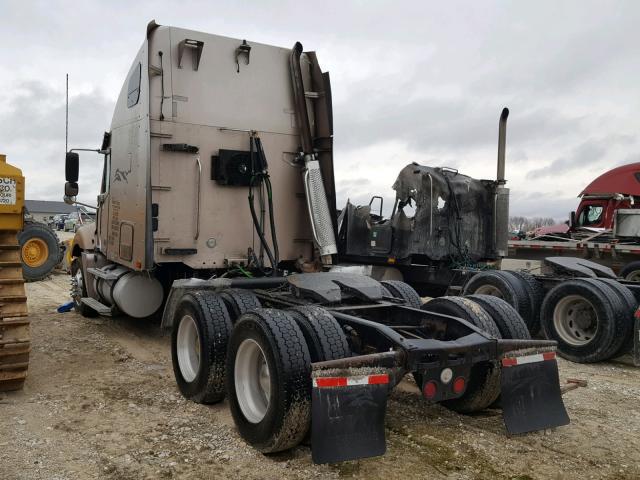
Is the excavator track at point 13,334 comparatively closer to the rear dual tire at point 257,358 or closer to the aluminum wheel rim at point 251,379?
the rear dual tire at point 257,358

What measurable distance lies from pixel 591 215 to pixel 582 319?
7.84m

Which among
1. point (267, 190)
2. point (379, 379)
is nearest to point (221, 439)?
point (379, 379)

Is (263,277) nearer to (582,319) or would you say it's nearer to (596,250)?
(582,319)

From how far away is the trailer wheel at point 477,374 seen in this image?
445cm

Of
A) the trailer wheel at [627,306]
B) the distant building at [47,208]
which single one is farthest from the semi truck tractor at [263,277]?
the distant building at [47,208]

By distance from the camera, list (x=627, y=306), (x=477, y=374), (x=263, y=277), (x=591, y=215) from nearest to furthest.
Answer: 1. (x=477, y=374)
2. (x=263, y=277)
3. (x=627, y=306)
4. (x=591, y=215)

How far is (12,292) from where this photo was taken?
17.7 ft

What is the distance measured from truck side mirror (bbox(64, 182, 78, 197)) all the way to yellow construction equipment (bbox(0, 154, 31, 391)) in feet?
8.27

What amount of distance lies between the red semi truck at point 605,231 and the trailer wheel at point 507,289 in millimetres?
4098

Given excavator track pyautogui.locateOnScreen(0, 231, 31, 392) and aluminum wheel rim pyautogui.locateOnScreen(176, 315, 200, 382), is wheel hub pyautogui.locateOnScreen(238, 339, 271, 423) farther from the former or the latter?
excavator track pyautogui.locateOnScreen(0, 231, 31, 392)

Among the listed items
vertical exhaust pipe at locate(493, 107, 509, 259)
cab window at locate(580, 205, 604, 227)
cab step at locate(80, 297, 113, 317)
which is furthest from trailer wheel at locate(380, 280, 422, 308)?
cab window at locate(580, 205, 604, 227)

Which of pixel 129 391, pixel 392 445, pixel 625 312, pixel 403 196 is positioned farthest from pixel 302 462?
pixel 403 196

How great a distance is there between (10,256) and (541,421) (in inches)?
192

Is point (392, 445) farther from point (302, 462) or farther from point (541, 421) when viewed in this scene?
point (541, 421)
